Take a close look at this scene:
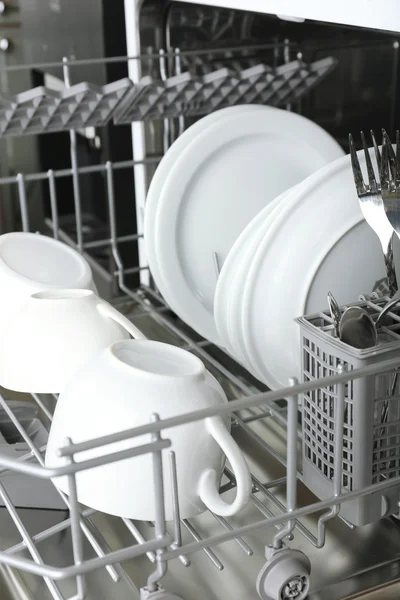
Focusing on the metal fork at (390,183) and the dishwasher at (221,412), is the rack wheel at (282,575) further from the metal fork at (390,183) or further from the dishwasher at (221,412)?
the metal fork at (390,183)

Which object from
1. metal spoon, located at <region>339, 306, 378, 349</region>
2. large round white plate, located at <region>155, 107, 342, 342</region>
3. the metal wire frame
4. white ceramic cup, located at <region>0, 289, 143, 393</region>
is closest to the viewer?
the metal wire frame

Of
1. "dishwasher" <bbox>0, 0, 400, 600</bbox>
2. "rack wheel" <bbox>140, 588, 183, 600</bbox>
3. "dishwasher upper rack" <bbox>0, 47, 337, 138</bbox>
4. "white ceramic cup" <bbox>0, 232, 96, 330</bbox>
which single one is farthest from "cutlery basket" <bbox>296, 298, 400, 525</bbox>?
"dishwasher upper rack" <bbox>0, 47, 337, 138</bbox>

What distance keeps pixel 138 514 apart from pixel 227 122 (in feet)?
1.57

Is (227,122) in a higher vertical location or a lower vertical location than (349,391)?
higher

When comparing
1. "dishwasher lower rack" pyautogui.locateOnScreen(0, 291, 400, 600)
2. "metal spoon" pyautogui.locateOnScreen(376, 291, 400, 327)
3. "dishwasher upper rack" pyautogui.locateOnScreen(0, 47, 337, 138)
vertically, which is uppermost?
"dishwasher upper rack" pyautogui.locateOnScreen(0, 47, 337, 138)

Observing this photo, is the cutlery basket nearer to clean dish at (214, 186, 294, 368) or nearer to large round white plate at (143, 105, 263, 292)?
clean dish at (214, 186, 294, 368)

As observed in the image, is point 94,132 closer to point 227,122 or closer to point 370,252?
point 227,122

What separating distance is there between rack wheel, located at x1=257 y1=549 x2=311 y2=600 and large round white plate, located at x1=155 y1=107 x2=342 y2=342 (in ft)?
1.27

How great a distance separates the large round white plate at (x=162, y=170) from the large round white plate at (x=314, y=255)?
0.69 ft

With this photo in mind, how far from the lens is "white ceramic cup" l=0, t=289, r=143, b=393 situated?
25.6 inches

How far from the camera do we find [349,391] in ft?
1.75

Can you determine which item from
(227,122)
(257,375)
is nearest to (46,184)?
(227,122)

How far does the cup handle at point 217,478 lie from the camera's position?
0.48 meters

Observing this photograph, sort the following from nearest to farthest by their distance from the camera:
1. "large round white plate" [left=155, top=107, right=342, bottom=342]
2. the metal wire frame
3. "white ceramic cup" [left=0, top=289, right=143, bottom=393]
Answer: the metal wire frame → "white ceramic cup" [left=0, top=289, right=143, bottom=393] → "large round white plate" [left=155, top=107, right=342, bottom=342]
